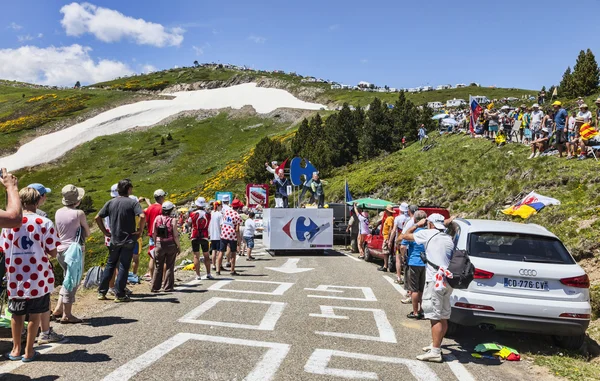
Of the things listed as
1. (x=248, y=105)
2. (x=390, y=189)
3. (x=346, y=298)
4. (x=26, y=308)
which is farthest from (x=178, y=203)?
(x=248, y=105)

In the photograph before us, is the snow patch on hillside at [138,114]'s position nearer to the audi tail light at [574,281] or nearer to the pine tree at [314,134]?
the pine tree at [314,134]

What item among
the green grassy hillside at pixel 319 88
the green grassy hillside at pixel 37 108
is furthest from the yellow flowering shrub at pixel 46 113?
the green grassy hillside at pixel 319 88

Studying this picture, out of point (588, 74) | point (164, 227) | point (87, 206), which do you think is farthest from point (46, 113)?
point (164, 227)

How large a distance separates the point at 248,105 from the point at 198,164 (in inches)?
1718

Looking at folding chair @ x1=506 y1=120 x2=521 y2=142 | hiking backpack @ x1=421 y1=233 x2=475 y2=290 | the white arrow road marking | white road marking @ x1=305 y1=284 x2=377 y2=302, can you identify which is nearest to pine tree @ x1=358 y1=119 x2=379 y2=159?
folding chair @ x1=506 y1=120 x2=521 y2=142

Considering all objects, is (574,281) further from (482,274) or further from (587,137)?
(587,137)

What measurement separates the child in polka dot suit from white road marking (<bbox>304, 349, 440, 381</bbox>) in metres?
2.98

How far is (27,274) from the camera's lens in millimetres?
4832

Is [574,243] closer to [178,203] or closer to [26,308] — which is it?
[26,308]

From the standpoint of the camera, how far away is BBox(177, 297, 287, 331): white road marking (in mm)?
6750

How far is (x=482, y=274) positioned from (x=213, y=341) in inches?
147

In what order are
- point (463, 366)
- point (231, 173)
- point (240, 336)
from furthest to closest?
point (231, 173) < point (240, 336) < point (463, 366)

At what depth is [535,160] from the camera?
64.8ft

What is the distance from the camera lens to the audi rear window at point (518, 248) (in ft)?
21.0
